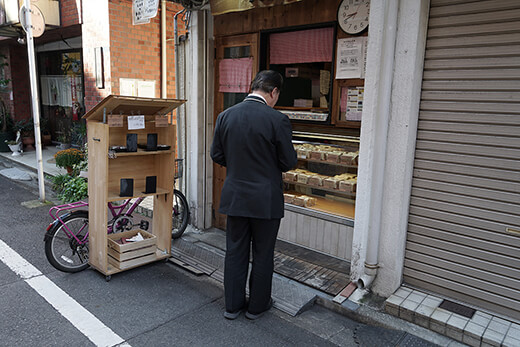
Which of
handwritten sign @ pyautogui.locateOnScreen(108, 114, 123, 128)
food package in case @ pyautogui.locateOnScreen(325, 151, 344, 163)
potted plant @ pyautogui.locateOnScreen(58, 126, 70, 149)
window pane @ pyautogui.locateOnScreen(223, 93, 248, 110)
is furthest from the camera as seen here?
potted plant @ pyautogui.locateOnScreen(58, 126, 70, 149)

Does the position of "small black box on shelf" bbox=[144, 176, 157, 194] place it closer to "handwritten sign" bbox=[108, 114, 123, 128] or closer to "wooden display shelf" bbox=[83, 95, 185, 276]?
"wooden display shelf" bbox=[83, 95, 185, 276]

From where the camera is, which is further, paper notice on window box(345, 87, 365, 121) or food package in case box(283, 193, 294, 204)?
food package in case box(283, 193, 294, 204)

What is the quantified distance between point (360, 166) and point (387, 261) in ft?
3.32

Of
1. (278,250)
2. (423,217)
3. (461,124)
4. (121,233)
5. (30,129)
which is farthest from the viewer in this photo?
(30,129)

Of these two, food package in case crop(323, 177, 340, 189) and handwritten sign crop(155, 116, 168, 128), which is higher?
handwritten sign crop(155, 116, 168, 128)

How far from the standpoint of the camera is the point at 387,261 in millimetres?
4027

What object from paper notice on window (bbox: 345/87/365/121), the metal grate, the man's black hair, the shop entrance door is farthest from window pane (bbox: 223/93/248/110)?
the metal grate

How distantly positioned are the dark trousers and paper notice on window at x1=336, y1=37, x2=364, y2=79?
2145 mm

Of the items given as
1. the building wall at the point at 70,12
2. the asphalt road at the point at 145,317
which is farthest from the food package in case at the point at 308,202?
the building wall at the point at 70,12

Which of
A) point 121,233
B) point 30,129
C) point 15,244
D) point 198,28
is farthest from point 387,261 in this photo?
point 30,129

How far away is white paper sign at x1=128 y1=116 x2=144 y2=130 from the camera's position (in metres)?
4.36

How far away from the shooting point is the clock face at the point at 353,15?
14.7ft

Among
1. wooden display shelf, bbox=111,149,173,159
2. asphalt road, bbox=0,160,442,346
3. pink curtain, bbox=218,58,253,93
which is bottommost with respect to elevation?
asphalt road, bbox=0,160,442,346

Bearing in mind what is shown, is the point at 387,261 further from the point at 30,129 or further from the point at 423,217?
the point at 30,129
